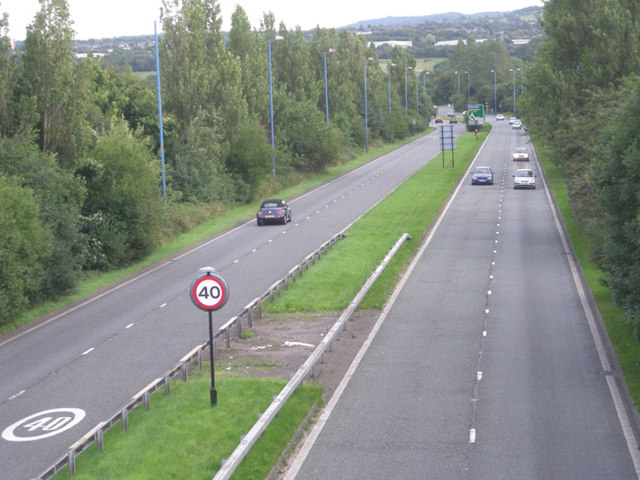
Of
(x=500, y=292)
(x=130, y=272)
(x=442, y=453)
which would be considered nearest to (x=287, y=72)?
(x=130, y=272)

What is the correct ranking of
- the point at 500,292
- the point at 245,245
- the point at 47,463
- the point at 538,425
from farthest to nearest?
1. the point at 245,245
2. the point at 500,292
3. the point at 538,425
4. the point at 47,463

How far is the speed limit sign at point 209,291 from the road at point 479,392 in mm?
2948

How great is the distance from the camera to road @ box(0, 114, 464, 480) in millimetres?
15672

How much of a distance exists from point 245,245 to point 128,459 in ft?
86.1

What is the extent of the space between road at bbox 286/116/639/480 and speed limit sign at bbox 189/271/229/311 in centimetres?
295

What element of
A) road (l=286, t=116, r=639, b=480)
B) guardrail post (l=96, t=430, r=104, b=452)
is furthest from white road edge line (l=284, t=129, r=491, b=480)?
guardrail post (l=96, t=430, r=104, b=452)

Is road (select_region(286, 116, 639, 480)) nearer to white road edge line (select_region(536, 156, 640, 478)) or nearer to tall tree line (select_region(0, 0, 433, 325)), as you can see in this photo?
white road edge line (select_region(536, 156, 640, 478))

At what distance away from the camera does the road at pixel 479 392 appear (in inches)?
524

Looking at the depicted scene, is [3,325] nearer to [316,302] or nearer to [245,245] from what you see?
[316,302]

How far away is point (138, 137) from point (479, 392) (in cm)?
3181

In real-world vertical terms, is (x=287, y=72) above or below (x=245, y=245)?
above

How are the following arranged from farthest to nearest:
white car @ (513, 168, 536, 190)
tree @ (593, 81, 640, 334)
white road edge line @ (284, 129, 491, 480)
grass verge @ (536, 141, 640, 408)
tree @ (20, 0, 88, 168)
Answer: white car @ (513, 168, 536, 190) → tree @ (20, 0, 88, 168) → grass verge @ (536, 141, 640, 408) → tree @ (593, 81, 640, 334) → white road edge line @ (284, 129, 491, 480)

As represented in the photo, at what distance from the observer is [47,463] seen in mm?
13891

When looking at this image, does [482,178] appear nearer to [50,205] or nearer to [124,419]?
[50,205]
